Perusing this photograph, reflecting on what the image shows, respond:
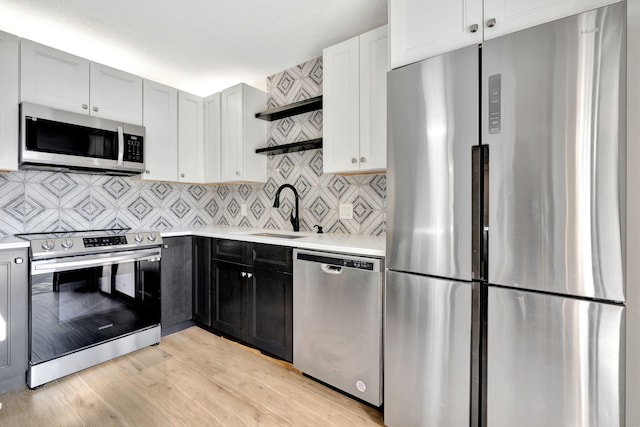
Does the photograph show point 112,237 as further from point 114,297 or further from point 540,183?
point 540,183

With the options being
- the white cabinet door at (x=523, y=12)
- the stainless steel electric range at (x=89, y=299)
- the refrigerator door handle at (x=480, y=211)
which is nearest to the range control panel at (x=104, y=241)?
the stainless steel electric range at (x=89, y=299)

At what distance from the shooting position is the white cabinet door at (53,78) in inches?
83.1

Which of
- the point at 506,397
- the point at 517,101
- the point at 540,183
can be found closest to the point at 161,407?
the point at 506,397

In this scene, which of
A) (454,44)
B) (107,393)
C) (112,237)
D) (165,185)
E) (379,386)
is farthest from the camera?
(165,185)

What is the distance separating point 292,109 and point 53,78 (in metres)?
1.79

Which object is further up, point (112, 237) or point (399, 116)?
point (399, 116)

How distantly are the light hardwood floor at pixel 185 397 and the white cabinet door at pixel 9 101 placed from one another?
154 cm

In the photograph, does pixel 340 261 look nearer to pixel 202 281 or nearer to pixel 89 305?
pixel 202 281

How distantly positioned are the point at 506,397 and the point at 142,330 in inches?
100

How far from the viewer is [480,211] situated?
1.29 metres

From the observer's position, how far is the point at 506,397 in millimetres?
1239

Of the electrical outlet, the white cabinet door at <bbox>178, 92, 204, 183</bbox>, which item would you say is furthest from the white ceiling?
the electrical outlet

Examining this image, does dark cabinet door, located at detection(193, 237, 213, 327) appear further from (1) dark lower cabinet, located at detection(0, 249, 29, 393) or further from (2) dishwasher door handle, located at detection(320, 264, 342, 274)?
(2) dishwasher door handle, located at detection(320, 264, 342, 274)

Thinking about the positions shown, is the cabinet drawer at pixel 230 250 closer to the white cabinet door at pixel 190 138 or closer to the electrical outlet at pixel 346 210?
the electrical outlet at pixel 346 210
